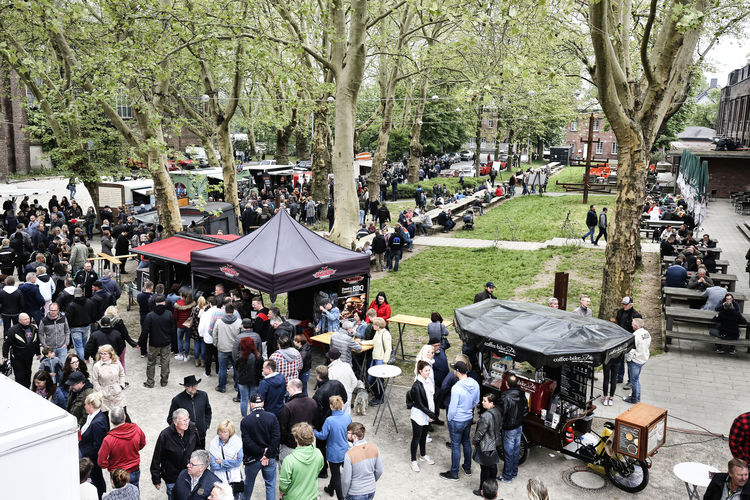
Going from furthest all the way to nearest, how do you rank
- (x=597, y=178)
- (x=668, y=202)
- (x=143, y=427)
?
1. (x=597, y=178)
2. (x=668, y=202)
3. (x=143, y=427)

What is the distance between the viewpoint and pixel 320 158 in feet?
93.9

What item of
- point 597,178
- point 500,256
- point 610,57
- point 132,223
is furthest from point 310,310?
point 597,178

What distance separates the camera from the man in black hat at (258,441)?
6848 mm

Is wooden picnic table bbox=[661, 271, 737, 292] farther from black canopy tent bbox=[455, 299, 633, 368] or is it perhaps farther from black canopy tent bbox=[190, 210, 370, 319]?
black canopy tent bbox=[190, 210, 370, 319]

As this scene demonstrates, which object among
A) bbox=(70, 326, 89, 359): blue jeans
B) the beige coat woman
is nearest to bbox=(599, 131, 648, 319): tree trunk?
the beige coat woman

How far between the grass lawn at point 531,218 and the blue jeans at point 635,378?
45.2ft

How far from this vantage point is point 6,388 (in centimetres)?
487

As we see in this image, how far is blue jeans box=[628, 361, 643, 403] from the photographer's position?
399 inches

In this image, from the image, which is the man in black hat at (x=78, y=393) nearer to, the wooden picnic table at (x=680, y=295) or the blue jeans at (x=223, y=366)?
the blue jeans at (x=223, y=366)

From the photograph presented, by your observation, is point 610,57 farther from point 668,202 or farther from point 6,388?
point 668,202

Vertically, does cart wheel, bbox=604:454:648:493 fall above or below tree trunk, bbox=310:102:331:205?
below

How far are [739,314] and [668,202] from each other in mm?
18513

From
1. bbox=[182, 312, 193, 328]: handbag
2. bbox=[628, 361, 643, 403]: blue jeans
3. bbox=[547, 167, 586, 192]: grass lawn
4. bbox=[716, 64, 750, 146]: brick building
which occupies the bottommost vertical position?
bbox=[628, 361, 643, 403]: blue jeans

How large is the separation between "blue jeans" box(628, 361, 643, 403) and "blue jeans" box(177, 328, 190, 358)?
794 cm
